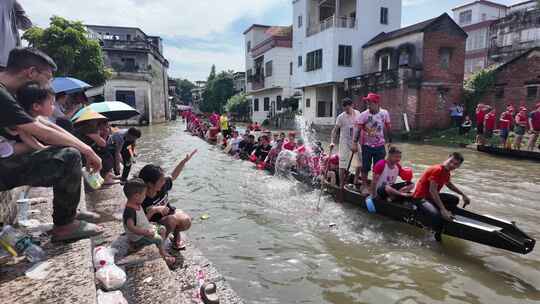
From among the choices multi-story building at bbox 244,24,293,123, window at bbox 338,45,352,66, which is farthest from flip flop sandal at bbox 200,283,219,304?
multi-story building at bbox 244,24,293,123

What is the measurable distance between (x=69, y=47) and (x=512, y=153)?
24.0m

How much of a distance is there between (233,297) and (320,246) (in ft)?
8.96

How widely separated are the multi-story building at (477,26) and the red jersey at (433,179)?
105ft

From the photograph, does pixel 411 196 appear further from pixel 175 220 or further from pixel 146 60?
pixel 146 60

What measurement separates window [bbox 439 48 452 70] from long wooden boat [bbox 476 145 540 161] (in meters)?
8.29

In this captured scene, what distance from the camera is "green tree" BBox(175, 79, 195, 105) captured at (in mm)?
103188

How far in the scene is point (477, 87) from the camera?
72.3 ft

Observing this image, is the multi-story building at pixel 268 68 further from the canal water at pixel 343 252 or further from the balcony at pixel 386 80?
the canal water at pixel 343 252

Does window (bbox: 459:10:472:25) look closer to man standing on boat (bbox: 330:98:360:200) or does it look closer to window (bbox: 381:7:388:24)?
window (bbox: 381:7:388:24)

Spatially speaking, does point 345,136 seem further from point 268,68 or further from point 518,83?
point 268,68

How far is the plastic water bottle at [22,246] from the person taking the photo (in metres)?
3.00

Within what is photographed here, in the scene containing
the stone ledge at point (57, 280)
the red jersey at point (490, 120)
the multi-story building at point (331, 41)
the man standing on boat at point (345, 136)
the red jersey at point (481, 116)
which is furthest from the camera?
the multi-story building at point (331, 41)

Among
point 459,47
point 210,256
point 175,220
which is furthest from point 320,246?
point 459,47

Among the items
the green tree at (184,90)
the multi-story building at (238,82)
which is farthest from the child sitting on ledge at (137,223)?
the green tree at (184,90)
